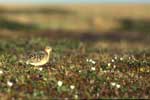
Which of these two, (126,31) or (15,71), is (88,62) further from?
(126,31)

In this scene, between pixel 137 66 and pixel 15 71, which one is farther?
pixel 137 66

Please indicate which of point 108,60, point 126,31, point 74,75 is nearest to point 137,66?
point 108,60

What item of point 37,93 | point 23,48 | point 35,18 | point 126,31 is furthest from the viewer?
point 35,18

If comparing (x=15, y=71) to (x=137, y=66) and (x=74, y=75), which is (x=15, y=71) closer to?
(x=74, y=75)

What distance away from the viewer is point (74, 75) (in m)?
11.5

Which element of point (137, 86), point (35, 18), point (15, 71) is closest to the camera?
point (137, 86)

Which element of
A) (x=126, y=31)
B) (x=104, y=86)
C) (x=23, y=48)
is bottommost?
(x=126, y=31)

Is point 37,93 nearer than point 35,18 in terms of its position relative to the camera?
Yes

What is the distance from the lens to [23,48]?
64.9 feet

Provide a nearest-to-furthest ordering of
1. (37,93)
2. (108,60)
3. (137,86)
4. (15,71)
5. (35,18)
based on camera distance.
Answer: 1. (37,93)
2. (137,86)
3. (15,71)
4. (108,60)
5. (35,18)

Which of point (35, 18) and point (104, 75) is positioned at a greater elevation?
point (104, 75)

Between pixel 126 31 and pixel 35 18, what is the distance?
8.99 m

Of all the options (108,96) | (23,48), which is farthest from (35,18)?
(108,96)

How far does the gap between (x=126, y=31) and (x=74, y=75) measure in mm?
35709
